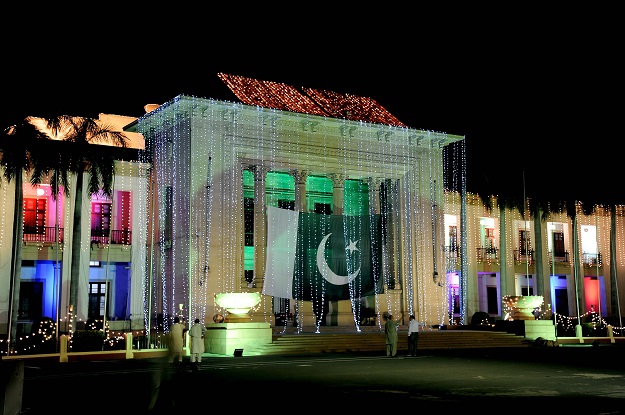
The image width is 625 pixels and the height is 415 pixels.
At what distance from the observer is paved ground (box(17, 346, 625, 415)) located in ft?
37.4

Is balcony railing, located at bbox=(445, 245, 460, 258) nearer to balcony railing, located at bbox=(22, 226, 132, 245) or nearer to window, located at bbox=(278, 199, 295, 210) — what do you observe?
window, located at bbox=(278, 199, 295, 210)

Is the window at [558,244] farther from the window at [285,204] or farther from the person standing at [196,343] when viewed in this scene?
the person standing at [196,343]

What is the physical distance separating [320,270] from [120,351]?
10.4 metres

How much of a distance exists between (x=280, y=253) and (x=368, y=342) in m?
5.06

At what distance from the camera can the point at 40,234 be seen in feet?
114

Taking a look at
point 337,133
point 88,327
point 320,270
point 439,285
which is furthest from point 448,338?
point 88,327

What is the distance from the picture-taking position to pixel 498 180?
41906 mm

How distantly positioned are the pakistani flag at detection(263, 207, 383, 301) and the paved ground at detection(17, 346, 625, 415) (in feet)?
30.1

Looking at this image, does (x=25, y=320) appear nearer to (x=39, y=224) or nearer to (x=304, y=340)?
(x=39, y=224)

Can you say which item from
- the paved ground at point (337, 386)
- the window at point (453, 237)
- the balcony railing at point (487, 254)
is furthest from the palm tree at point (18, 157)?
the balcony railing at point (487, 254)

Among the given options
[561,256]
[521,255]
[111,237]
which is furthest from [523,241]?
[111,237]

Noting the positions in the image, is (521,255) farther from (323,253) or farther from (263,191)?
(263,191)

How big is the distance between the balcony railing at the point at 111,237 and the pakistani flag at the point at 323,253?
9.13m

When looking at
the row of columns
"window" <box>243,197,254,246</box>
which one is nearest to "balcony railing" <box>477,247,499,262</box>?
the row of columns
